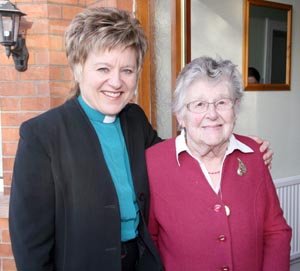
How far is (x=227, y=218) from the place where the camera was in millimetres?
1401

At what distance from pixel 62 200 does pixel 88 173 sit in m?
0.12

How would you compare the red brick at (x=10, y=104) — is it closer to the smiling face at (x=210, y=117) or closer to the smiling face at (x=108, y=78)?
the smiling face at (x=108, y=78)

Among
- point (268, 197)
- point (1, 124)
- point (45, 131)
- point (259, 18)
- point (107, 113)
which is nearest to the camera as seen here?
point (45, 131)

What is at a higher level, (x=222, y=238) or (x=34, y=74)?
(x=34, y=74)

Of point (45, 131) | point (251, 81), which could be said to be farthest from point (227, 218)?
point (251, 81)

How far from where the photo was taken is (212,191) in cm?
143

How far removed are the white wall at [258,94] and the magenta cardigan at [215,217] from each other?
1532 mm

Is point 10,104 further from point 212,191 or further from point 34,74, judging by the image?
point 212,191

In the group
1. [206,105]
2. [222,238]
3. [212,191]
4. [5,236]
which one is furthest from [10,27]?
[222,238]

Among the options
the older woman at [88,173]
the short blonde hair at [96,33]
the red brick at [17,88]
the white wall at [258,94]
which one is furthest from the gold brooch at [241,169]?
the red brick at [17,88]

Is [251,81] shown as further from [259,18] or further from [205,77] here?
[205,77]

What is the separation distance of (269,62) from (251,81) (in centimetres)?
28

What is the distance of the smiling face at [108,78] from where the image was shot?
4.33 feet

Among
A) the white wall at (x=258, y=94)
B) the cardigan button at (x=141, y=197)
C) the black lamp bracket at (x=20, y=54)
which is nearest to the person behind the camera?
the cardigan button at (x=141, y=197)
